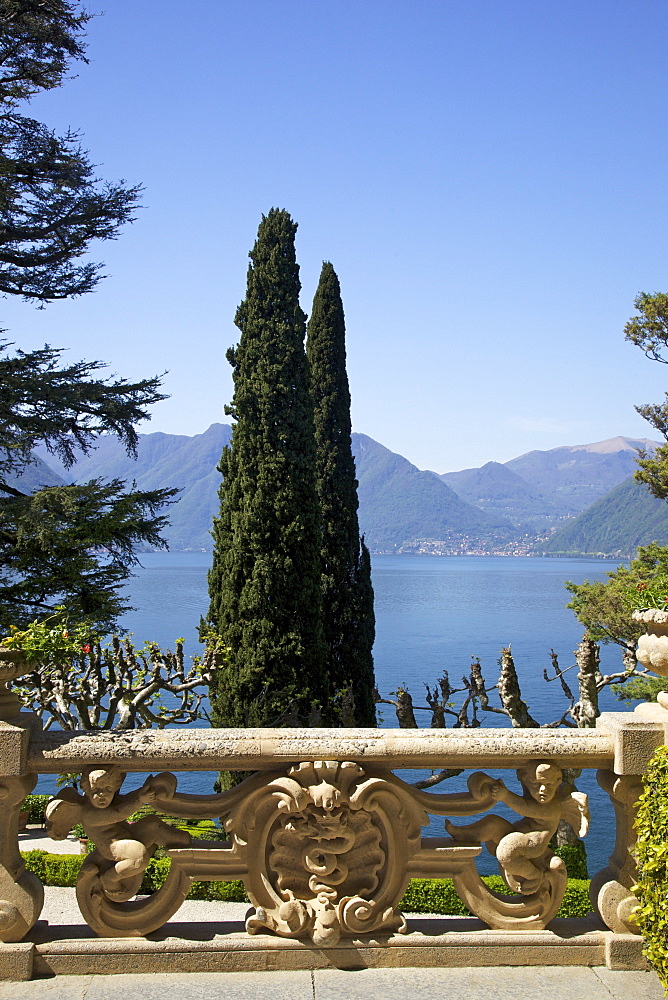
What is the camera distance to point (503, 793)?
3102 mm

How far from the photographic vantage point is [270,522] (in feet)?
47.8

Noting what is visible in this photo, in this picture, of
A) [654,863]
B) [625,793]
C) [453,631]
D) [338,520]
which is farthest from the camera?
[453,631]

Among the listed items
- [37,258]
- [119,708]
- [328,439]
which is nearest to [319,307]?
[328,439]

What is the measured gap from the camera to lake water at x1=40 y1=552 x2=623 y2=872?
3035 centimetres

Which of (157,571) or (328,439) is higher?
(328,439)

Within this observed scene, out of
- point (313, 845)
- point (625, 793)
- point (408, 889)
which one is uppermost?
point (625, 793)

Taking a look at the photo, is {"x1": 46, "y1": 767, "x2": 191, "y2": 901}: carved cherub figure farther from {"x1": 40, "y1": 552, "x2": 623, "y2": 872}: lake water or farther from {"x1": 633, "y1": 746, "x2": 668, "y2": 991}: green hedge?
{"x1": 40, "y1": 552, "x2": 623, "y2": 872}: lake water

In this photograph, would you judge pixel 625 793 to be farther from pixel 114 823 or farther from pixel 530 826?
pixel 114 823

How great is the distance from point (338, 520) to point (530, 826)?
15293 millimetres

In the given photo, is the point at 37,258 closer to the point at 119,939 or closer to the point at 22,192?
the point at 22,192

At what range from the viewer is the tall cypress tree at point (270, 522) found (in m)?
14.0

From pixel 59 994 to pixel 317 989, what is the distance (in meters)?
0.97

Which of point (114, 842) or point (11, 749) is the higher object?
point (11, 749)

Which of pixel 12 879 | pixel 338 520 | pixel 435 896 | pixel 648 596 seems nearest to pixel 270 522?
pixel 338 520
